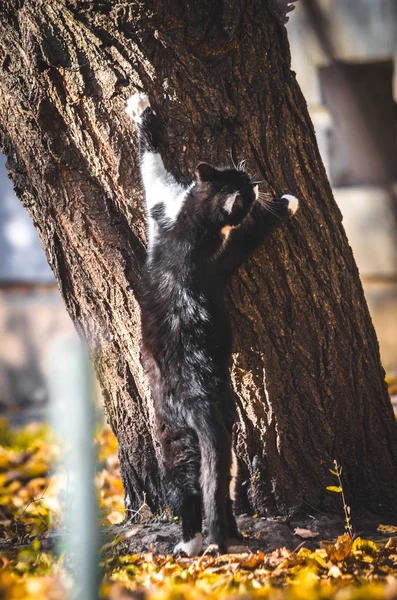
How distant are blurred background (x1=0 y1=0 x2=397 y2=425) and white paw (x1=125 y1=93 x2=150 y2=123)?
408 cm

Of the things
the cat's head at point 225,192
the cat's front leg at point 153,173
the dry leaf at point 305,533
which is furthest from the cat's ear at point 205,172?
the dry leaf at point 305,533

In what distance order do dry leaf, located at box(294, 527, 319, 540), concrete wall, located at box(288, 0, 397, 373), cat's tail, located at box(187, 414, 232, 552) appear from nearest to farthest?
cat's tail, located at box(187, 414, 232, 552), dry leaf, located at box(294, 527, 319, 540), concrete wall, located at box(288, 0, 397, 373)

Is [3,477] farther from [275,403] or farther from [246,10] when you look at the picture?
[246,10]

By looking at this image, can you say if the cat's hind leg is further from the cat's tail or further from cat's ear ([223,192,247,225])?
cat's ear ([223,192,247,225])

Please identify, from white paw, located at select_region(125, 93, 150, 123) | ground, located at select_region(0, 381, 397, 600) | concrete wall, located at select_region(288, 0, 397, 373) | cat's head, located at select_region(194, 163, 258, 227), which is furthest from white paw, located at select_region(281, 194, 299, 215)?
concrete wall, located at select_region(288, 0, 397, 373)

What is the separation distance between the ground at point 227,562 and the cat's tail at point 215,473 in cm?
14

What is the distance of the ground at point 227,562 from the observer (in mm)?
2377

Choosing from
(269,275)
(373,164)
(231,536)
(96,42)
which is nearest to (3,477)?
(231,536)

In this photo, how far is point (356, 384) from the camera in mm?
3215

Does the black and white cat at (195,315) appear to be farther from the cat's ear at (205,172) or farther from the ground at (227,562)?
the ground at (227,562)

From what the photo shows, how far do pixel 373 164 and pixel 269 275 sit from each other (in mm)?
4258

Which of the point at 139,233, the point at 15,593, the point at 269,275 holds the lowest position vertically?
the point at 15,593

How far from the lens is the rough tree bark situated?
282 centimetres

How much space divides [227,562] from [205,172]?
165cm
